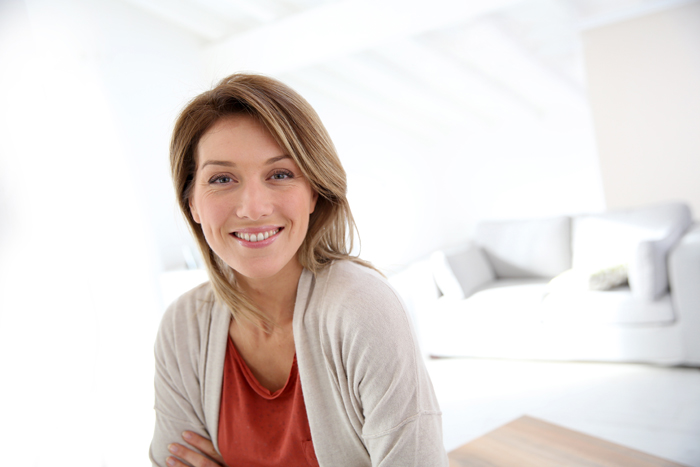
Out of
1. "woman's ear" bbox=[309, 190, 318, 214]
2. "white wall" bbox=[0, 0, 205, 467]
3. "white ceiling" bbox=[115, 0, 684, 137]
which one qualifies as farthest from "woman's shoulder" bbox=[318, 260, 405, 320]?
"white ceiling" bbox=[115, 0, 684, 137]

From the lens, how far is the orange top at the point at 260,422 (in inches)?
37.9

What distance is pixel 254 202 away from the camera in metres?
0.92

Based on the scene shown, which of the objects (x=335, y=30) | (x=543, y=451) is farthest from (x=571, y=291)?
(x=335, y=30)

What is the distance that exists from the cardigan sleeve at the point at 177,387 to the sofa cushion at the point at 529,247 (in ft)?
9.98

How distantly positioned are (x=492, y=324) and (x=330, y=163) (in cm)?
259

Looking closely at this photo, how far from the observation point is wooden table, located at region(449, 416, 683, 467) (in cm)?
105

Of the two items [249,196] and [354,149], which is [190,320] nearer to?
[249,196]

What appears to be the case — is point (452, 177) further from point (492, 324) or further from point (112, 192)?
point (112, 192)

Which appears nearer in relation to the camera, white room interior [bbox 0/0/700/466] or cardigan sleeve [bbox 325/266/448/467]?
cardigan sleeve [bbox 325/266/448/467]

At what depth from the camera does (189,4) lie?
433 cm

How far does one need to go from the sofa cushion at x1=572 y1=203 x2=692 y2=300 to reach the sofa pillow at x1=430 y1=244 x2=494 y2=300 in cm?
65

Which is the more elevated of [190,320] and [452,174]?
[452,174]

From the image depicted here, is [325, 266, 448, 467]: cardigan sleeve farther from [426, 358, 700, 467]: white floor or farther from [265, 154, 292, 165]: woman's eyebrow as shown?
[426, 358, 700, 467]: white floor

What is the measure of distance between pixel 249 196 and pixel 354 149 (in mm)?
5794
